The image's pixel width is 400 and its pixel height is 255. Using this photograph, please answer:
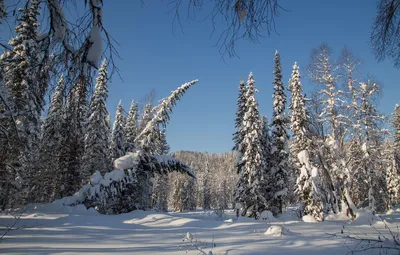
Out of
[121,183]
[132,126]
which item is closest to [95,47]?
[121,183]

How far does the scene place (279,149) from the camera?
2441 centimetres

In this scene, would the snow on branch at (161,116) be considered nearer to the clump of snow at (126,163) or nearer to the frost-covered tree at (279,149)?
the clump of snow at (126,163)

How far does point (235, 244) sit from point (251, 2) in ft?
15.2

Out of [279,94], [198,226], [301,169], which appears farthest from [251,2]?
[279,94]

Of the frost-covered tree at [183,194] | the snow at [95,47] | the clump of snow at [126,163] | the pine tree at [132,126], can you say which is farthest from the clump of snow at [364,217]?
the frost-covered tree at [183,194]

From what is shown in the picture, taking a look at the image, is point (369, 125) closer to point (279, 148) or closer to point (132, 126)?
point (279, 148)

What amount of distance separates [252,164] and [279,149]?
320cm

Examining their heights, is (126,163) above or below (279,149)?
below

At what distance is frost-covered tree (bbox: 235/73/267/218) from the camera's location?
22.7 m

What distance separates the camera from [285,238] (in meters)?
6.22

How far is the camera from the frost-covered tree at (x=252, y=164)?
22.7m

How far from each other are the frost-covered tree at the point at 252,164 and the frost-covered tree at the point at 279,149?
4.54 feet

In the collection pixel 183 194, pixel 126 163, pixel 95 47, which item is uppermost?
pixel 95 47

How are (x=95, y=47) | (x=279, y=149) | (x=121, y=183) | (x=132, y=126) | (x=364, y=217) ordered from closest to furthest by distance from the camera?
(x=95, y=47) → (x=121, y=183) → (x=364, y=217) → (x=279, y=149) → (x=132, y=126)
